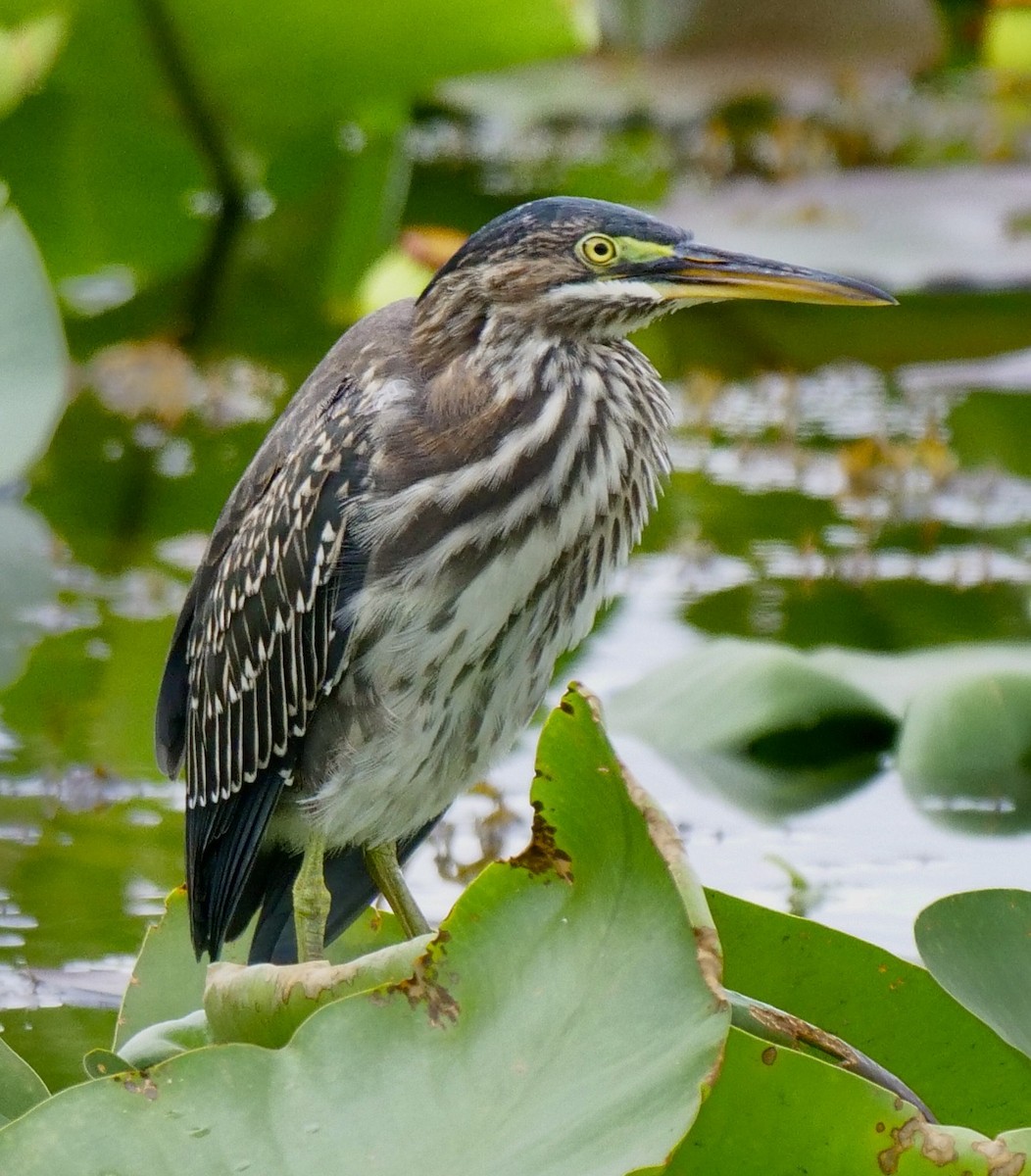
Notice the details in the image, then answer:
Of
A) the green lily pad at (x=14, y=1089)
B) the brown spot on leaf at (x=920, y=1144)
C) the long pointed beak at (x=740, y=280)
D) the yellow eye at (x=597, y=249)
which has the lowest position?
the green lily pad at (x=14, y=1089)

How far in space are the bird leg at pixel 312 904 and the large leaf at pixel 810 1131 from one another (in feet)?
3.57

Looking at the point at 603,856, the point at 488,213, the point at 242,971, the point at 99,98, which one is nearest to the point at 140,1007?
the point at 242,971

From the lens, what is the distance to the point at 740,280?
2904 millimetres

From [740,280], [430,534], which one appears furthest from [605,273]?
[430,534]

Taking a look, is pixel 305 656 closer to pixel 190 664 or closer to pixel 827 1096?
pixel 190 664

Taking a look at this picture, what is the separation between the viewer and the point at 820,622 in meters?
5.24

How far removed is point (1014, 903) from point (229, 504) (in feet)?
4.40

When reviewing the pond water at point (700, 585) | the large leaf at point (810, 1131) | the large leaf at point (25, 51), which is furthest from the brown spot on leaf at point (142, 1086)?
the large leaf at point (25, 51)

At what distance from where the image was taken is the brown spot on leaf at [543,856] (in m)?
2.21

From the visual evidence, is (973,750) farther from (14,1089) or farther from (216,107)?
(216,107)

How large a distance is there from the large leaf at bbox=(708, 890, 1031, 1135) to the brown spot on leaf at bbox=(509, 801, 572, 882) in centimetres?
39

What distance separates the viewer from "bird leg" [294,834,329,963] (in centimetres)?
323

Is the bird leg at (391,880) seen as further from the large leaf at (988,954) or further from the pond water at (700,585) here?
the large leaf at (988,954)

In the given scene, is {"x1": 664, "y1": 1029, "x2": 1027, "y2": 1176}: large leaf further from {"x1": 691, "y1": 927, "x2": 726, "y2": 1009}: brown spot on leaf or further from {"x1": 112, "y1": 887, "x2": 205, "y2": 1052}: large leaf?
{"x1": 112, "y1": 887, "x2": 205, "y2": 1052}: large leaf
